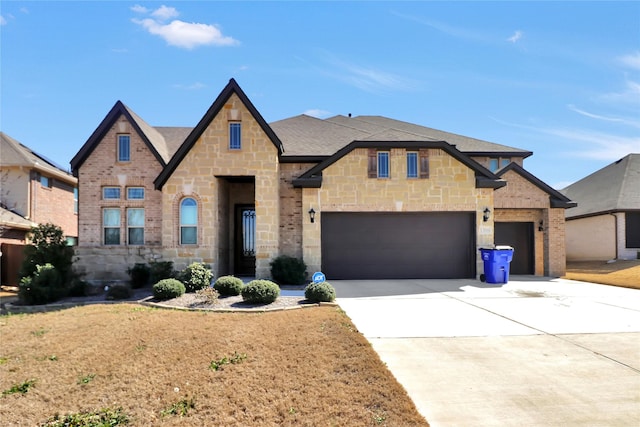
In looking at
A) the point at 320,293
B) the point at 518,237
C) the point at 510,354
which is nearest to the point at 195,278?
the point at 320,293

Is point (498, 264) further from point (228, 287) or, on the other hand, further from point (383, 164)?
point (228, 287)

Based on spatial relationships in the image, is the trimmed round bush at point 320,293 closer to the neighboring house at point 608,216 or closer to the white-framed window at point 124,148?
the white-framed window at point 124,148

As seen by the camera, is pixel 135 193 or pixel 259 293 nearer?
pixel 259 293

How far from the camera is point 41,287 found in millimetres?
11289

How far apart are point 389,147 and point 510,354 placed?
10.3m

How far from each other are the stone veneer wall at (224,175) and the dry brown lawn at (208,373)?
6.08 m

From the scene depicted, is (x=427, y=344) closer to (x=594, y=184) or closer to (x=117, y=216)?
(x=117, y=216)

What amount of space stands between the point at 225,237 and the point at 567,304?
1214 cm

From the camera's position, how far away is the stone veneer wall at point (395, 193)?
15.2 meters

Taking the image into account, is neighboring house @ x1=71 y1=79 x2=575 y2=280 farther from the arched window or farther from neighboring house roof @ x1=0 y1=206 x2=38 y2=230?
neighboring house roof @ x1=0 y1=206 x2=38 y2=230

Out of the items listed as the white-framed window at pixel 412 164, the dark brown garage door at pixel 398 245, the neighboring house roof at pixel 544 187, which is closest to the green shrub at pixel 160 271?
the dark brown garage door at pixel 398 245

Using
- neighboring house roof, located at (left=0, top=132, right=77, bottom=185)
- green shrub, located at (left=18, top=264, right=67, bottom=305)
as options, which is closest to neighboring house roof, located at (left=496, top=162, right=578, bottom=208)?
green shrub, located at (left=18, top=264, right=67, bottom=305)

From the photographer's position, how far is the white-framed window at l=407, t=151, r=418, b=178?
1555 centimetres

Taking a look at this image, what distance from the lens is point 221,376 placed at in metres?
5.61
